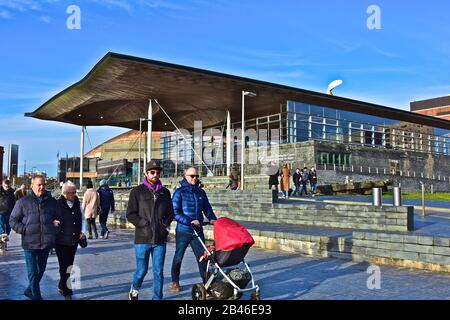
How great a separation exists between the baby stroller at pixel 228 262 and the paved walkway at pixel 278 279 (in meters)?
0.57

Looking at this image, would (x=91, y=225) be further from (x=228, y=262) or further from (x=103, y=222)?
(x=228, y=262)

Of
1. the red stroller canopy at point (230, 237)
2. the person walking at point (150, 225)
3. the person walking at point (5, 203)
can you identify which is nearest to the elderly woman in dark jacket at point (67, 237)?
the person walking at point (150, 225)

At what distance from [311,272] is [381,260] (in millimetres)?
1641

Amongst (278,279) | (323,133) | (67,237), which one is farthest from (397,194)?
(323,133)

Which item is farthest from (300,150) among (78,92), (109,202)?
(109,202)

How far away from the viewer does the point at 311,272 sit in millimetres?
8219

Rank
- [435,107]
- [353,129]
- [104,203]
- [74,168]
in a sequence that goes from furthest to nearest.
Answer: [435,107] < [74,168] < [353,129] < [104,203]

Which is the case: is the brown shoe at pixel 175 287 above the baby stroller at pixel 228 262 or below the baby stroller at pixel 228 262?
below

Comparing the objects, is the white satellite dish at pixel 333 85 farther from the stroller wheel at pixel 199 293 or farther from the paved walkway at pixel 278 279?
the stroller wheel at pixel 199 293

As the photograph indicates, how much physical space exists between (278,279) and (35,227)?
392 cm

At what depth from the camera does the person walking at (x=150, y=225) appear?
588 centimetres

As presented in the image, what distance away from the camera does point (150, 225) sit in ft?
19.3

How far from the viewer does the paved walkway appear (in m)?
6.39
